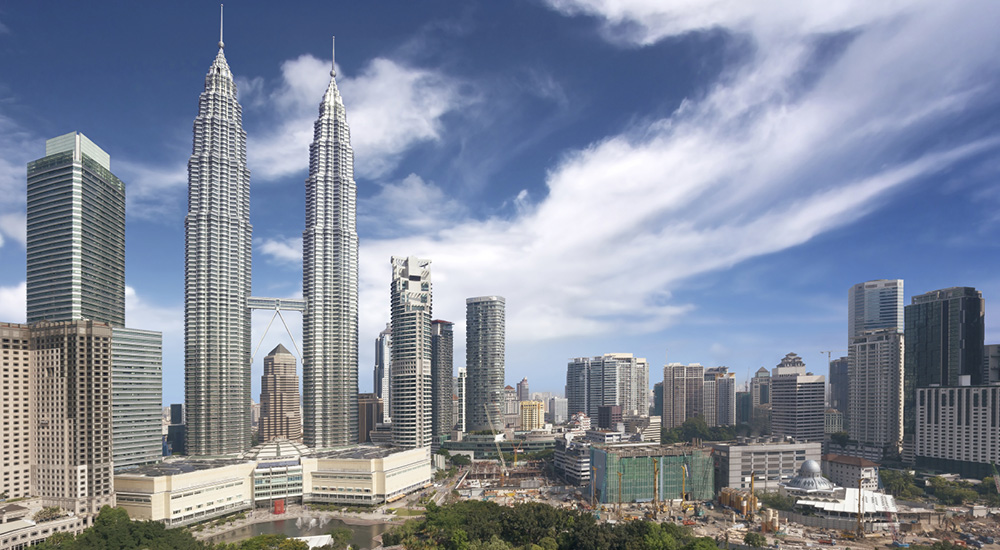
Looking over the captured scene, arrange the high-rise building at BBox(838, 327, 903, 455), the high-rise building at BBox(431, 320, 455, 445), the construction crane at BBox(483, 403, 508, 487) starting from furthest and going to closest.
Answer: the high-rise building at BBox(431, 320, 455, 445) < the high-rise building at BBox(838, 327, 903, 455) < the construction crane at BBox(483, 403, 508, 487)

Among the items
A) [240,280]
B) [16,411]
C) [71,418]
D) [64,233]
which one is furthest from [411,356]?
→ [16,411]

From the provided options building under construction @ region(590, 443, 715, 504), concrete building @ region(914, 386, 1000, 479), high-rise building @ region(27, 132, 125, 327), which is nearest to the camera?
high-rise building @ region(27, 132, 125, 327)

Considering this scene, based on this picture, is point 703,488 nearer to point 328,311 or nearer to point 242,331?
point 328,311

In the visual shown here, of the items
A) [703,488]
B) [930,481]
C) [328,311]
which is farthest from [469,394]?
[930,481]

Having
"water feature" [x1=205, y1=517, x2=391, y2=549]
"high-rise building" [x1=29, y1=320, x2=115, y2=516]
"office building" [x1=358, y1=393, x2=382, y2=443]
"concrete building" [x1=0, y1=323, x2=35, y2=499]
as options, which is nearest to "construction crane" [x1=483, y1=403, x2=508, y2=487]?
"office building" [x1=358, y1=393, x2=382, y2=443]

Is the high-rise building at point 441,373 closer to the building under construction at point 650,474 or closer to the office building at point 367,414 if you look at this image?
the office building at point 367,414

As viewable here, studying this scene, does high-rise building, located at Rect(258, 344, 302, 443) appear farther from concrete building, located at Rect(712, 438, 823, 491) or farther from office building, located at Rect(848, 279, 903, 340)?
office building, located at Rect(848, 279, 903, 340)

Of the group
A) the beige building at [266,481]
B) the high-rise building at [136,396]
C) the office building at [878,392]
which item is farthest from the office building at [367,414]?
the office building at [878,392]
